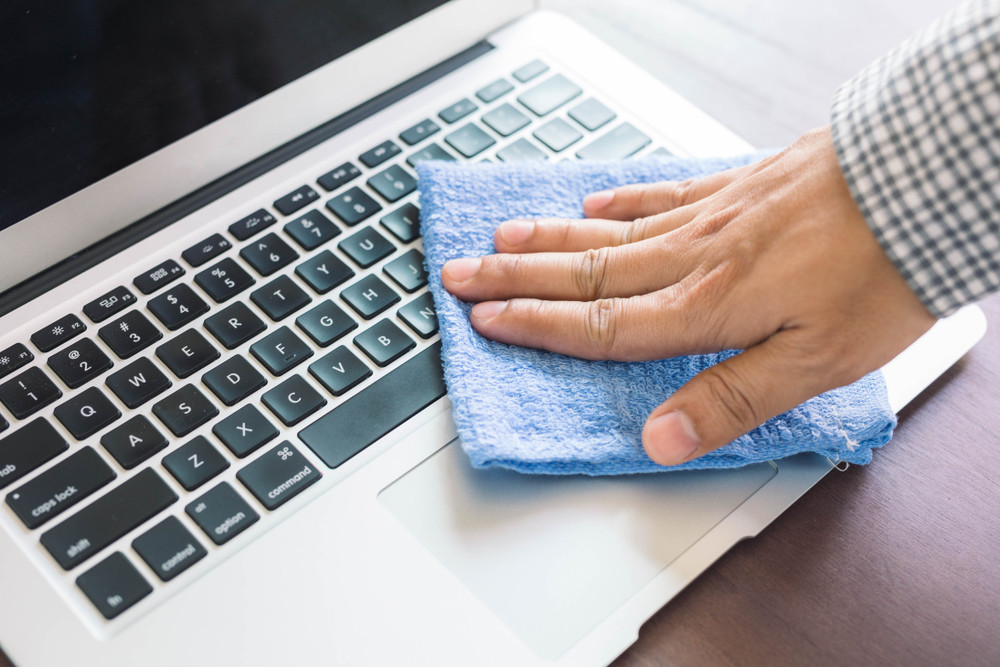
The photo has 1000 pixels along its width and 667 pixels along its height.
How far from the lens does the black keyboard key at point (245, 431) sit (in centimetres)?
46

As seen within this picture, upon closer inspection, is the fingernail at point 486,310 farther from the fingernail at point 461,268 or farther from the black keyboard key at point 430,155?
the black keyboard key at point 430,155

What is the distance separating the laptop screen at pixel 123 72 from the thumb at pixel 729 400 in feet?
1.18

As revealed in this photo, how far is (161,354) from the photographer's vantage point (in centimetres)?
49

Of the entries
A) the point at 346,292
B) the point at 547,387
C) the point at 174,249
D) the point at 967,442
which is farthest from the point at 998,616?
the point at 174,249

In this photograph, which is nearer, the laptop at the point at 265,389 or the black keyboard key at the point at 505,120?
the laptop at the point at 265,389

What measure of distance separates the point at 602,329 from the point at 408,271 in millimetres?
139

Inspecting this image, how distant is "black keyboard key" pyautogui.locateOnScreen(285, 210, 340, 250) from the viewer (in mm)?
557

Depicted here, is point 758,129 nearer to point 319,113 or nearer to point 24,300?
point 319,113

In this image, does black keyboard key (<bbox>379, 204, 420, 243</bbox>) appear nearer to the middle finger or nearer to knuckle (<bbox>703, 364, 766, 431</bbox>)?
the middle finger

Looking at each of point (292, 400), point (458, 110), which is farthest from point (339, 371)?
point (458, 110)

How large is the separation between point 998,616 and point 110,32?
23.7 inches

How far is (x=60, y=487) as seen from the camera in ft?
1.45

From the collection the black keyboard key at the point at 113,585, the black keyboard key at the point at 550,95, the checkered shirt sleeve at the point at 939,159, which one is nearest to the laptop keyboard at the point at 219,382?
the black keyboard key at the point at 113,585

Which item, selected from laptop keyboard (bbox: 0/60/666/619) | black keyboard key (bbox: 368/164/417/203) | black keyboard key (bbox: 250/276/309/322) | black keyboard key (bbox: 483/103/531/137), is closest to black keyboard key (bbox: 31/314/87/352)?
laptop keyboard (bbox: 0/60/666/619)
